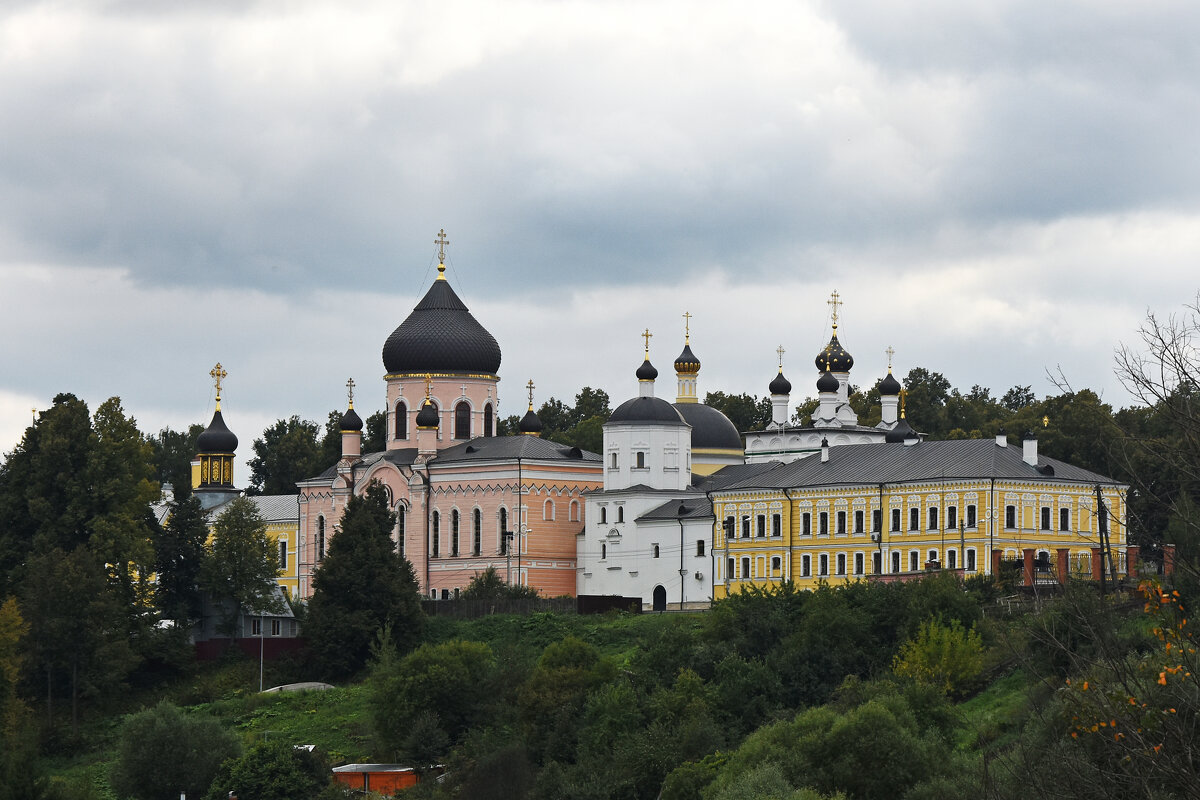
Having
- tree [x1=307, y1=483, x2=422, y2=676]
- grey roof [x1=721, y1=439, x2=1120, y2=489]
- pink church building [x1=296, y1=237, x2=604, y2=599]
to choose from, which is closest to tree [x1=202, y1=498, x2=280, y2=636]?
tree [x1=307, y1=483, x2=422, y2=676]

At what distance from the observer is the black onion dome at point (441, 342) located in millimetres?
80812

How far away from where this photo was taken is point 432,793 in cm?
4441

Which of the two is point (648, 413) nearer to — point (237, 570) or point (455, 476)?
point (455, 476)

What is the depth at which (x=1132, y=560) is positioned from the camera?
2232 inches

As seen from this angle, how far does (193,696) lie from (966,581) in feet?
79.9

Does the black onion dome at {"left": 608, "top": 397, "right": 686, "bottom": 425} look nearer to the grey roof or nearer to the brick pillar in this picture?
the grey roof

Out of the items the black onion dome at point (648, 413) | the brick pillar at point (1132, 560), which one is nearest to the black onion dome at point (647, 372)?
the black onion dome at point (648, 413)

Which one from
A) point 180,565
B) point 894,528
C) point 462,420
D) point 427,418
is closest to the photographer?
point 894,528

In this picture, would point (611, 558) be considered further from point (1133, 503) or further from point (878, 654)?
point (878, 654)

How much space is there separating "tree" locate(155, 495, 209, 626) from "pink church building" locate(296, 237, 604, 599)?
35.9ft

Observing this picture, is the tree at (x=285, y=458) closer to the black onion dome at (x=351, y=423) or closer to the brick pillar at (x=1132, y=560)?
the black onion dome at (x=351, y=423)

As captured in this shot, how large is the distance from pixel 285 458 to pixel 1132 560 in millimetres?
54895

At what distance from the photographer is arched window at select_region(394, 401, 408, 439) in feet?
266

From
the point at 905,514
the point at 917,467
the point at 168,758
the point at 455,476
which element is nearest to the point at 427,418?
the point at 455,476
